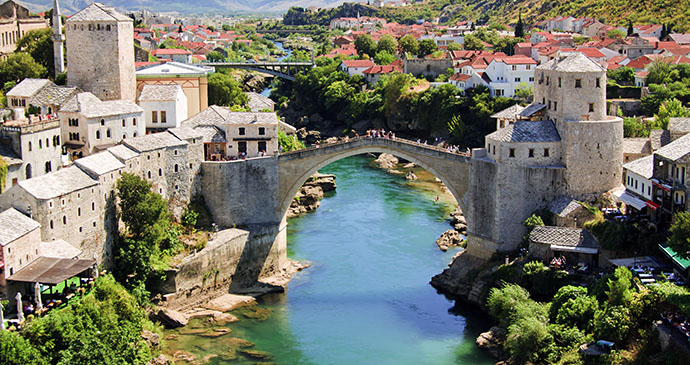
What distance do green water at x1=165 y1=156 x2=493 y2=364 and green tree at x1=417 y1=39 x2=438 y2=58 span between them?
3713 cm

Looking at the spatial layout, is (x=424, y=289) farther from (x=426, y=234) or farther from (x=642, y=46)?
(x=642, y=46)

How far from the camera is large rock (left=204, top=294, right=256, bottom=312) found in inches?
1738

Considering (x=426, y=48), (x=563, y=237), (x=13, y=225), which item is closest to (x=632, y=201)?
(x=563, y=237)

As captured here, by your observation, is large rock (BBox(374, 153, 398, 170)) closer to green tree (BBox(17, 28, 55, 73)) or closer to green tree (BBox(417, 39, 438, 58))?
green tree (BBox(417, 39, 438, 58))

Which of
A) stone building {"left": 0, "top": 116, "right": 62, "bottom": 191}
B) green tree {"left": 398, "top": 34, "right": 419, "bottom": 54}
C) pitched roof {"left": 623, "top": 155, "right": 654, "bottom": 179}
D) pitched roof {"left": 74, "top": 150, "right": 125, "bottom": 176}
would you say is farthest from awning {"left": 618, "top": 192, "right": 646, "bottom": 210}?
green tree {"left": 398, "top": 34, "right": 419, "bottom": 54}

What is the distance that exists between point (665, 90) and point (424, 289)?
28.8 meters

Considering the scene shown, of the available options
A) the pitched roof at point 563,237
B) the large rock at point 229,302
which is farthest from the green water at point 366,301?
the pitched roof at point 563,237

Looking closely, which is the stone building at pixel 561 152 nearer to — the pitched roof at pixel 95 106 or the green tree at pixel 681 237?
the green tree at pixel 681 237

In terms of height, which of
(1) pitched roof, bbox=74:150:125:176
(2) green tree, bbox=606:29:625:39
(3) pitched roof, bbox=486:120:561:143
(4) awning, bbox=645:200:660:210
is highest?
(2) green tree, bbox=606:29:625:39

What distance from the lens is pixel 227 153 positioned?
49.7 m

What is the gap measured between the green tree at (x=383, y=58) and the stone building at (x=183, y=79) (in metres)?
44.3

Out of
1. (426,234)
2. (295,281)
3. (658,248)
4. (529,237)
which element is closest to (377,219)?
(426,234)

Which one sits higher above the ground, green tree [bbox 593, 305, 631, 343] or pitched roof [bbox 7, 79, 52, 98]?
pitched roof [bbox 7, 79, 52, 98]

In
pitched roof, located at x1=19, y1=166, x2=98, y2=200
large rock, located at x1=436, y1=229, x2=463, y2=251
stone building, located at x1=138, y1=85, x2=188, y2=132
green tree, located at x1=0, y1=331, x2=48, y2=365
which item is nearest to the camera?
green tree, located at x1=0, y1=331, x2=48, y2=365
